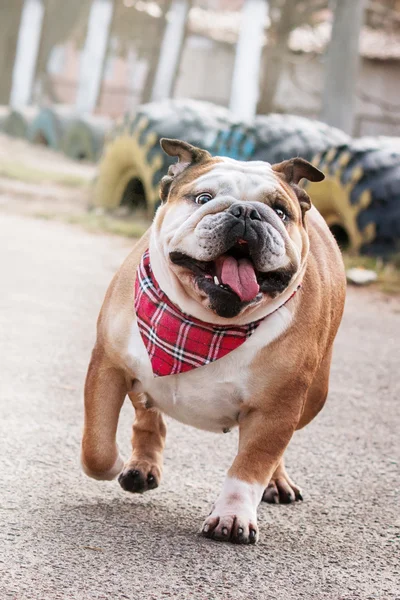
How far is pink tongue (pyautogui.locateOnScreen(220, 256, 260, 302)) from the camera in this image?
108 inches

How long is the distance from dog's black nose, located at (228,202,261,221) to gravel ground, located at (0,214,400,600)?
0.90 m

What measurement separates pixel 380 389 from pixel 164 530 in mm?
2462

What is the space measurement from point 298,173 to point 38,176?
10.00 metres

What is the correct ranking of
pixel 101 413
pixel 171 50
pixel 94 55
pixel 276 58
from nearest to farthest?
pixel 101 413, pixel 94 55, pixel 171 50, pixel 276 58

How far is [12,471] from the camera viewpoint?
3.26 meters

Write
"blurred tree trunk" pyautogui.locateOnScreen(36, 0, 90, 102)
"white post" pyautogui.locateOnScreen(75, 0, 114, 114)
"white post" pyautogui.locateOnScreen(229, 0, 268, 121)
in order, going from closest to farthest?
1. "white post" pyautogui.locateOnScreen(229, 0, 268, 121)
2. "white post" pyautogui.locateOnScreen(75, 0, 114, 114)
3. "blurred tree trunk" pyautogui.locateOnScreen(36, 0, 90, 102)

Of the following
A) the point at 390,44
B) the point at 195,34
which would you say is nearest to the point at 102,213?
the point at 390,44

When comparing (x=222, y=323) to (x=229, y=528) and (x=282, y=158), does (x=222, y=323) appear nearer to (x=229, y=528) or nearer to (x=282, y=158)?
(x=229, y=528)

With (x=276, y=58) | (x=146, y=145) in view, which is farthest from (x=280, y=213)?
Result: (x=276, y=58)

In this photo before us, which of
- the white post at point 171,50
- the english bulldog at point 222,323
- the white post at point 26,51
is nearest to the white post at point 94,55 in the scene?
the white post at point 171,50

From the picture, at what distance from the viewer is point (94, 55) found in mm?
19078

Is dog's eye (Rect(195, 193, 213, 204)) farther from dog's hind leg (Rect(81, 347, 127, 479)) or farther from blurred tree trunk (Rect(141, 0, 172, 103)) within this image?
blurred tree trunk (Rect(141, 0, 172, 103))

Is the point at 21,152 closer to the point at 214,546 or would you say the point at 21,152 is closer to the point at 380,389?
the point at 380,389

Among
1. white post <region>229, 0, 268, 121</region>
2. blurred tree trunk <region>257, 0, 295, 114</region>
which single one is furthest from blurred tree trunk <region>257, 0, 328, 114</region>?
white post <region>229, 0, 268, 121</region>
